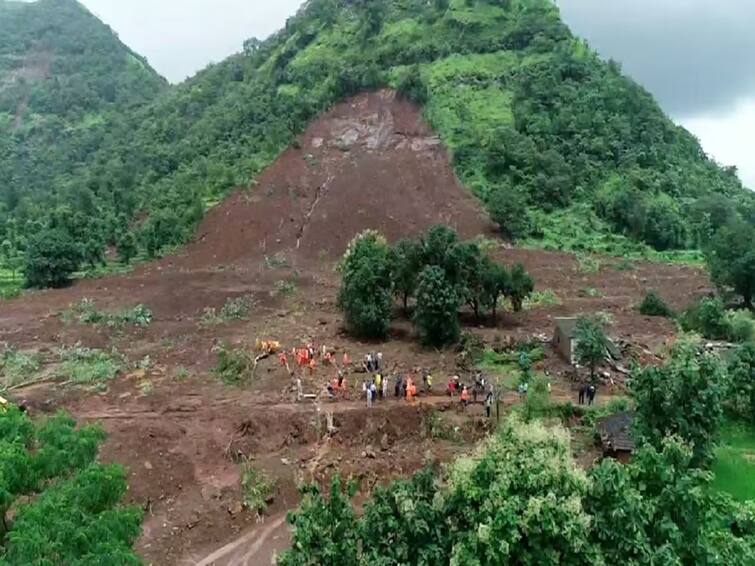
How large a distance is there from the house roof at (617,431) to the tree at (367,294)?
11.9m

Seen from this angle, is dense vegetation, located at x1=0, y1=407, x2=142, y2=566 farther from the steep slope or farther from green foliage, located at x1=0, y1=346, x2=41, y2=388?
the steep slope

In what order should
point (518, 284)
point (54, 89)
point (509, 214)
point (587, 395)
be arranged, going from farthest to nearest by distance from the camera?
1. point (54, 89)
2. point (509, 214)
3. point (518, 284)
4. point (587, 395)

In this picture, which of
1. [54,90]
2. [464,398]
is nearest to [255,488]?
[464,398]

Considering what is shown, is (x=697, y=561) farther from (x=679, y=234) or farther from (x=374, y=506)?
(x=679, y=234)

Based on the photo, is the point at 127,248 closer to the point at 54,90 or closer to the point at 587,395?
the point at 587,395

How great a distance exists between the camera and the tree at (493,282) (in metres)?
33.5

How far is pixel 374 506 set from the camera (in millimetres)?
11195

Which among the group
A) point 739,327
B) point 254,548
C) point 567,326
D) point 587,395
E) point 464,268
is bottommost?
point 254,548

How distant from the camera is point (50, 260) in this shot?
4606 cm

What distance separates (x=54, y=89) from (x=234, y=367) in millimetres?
93381

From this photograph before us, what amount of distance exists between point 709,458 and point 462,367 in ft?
40.3

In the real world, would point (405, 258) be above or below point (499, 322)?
above

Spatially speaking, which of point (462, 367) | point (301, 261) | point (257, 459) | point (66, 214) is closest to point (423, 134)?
point (301, 261)

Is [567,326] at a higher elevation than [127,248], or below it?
higher
